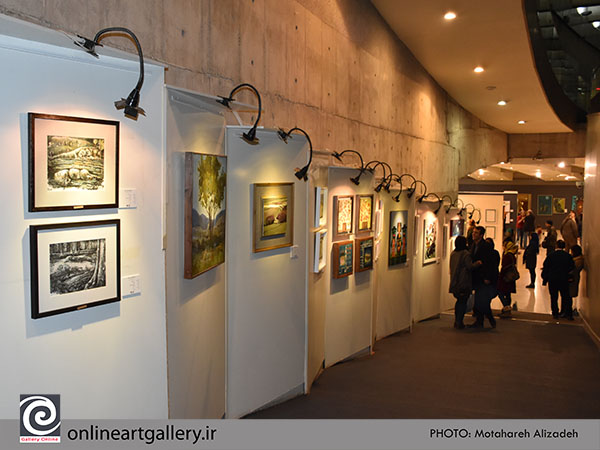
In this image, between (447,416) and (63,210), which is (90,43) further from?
(447,416)

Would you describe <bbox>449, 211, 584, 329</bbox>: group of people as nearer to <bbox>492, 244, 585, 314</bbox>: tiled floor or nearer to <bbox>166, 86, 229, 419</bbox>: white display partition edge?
<bbox>492, 244, 585, 314</bbox>: tiled floor

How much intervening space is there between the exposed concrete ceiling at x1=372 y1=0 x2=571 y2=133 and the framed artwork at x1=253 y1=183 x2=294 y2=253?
16.9 ft

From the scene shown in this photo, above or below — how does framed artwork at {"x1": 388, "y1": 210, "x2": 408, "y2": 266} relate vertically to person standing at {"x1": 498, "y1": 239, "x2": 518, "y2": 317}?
above

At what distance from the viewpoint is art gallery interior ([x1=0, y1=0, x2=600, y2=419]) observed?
8.10 feet

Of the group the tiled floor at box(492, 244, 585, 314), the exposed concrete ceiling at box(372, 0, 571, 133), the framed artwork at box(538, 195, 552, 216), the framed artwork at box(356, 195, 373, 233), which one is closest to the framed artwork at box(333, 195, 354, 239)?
the framed artwork at box(356, 195, 373, 233)

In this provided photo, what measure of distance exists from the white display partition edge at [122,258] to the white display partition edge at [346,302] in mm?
3016

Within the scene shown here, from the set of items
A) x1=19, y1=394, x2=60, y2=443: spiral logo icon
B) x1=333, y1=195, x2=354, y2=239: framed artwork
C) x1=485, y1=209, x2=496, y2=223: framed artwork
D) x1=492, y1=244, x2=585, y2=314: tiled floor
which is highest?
x1=333, y1=195, x2=354, y2=239: framed artwork

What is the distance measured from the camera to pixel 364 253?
6496mm

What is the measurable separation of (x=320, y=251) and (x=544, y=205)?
90.1 feet

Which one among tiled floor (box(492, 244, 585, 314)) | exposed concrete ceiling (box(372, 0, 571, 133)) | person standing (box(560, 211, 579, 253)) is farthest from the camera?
person standing (box(560, 211, 579, 253))

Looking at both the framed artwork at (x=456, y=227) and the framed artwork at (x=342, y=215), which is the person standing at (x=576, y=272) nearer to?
the framed artwork at (x=456, y=227)

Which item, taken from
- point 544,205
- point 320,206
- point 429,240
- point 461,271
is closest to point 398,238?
point 461,271

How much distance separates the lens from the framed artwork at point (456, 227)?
10758 millimetres

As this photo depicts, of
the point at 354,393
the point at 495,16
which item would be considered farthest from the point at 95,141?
the point at 495,16
